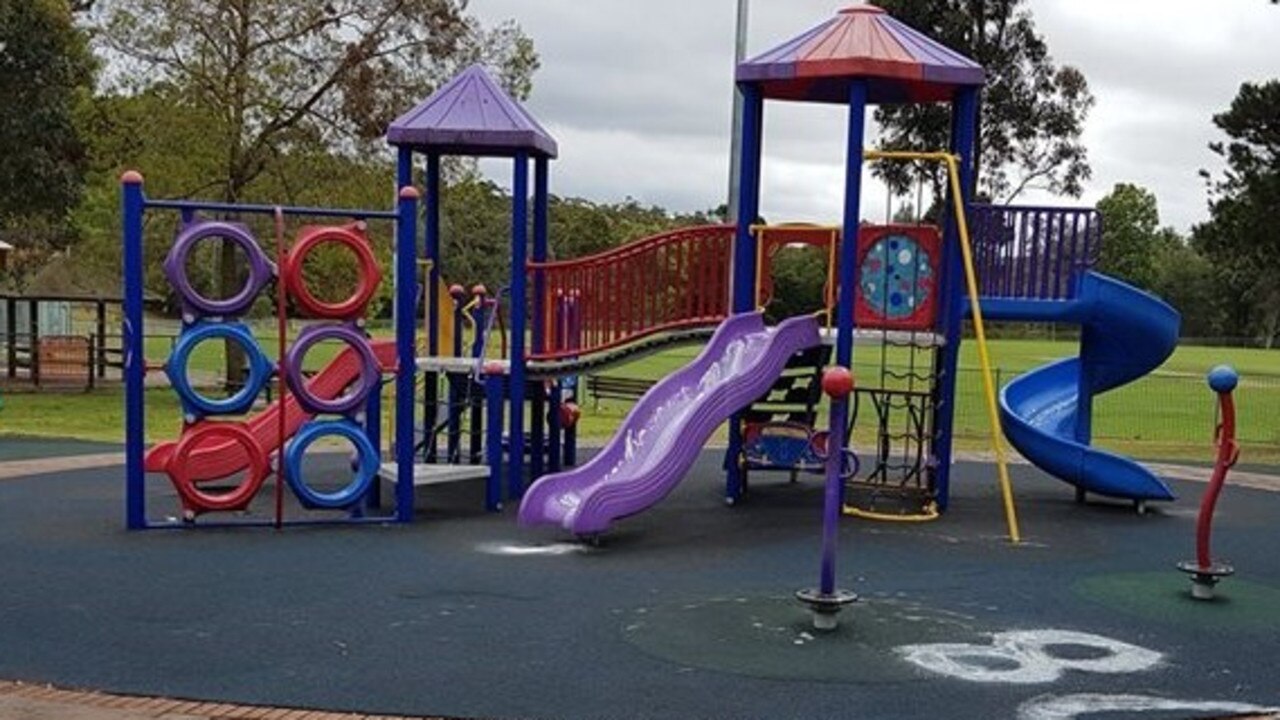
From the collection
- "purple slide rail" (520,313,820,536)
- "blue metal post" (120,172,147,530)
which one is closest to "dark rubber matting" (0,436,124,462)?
"blue metal post" (120,172,147,530)

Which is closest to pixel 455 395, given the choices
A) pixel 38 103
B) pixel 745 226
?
pixel 745 226

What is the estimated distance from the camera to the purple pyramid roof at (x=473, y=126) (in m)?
11.2

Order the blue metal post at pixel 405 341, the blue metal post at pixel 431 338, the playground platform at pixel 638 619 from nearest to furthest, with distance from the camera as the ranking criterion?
the playground platform at pixel 638 619 → the blue metal post at pixel 405 341 → the blue metal post at pixel 431 338

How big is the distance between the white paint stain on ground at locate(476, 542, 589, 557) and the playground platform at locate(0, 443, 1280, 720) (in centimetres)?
4

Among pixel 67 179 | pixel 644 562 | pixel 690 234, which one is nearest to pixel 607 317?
pixel 690 234

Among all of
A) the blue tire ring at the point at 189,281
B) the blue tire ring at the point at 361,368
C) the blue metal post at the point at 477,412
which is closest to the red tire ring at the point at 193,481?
the blue tire ring at the point at 361,368

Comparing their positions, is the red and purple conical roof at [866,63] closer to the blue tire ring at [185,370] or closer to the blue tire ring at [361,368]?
the blue tire ring at [361,368]

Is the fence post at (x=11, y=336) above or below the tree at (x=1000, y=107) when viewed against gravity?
below

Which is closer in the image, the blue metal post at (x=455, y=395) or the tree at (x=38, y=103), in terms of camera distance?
the blue metal post at (x=455, y=395)

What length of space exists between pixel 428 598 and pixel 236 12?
19.1 m

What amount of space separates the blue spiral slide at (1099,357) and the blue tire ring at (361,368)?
19.1 ft

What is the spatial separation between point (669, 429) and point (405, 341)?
2.31 metres

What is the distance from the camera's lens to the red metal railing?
11.7m

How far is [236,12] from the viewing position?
23750 mm
